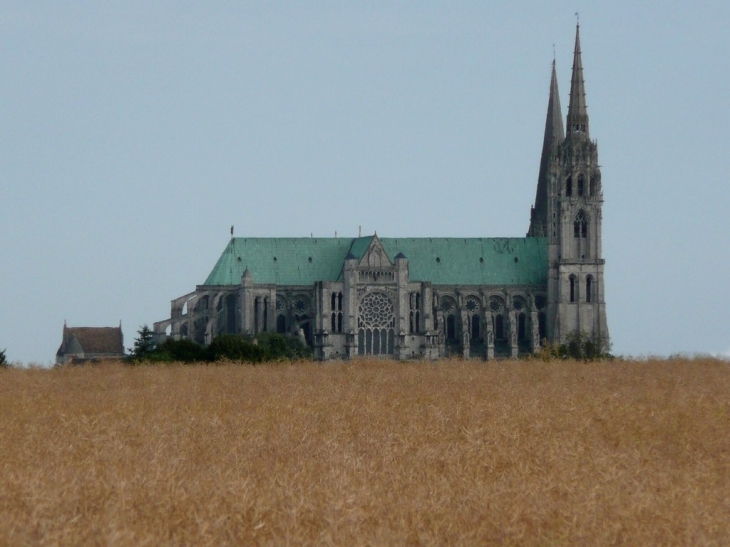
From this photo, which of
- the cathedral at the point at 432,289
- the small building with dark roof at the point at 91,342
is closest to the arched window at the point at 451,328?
the cathedral at the point at 432,289

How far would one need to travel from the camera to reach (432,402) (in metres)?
22.8

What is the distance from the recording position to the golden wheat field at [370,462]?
13148 mm

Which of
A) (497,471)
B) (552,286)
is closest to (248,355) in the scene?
(552,286)

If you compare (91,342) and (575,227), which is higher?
(575,227)

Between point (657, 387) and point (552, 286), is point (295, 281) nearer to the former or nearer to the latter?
point (552, 286)

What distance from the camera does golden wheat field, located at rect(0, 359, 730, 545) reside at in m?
13.1

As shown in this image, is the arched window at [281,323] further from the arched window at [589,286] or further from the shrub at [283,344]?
the arched window at [589,286]

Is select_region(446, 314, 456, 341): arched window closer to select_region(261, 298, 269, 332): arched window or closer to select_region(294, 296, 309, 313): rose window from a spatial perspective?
select_region(294, 296, 309, 313): rose window

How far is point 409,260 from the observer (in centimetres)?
12519

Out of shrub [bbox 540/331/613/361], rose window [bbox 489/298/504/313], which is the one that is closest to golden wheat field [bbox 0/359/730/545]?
shrub [bbox 540/331/613/361]

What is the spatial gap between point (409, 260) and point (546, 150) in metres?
17.4

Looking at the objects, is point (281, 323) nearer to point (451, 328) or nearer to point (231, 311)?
point (231, 311)

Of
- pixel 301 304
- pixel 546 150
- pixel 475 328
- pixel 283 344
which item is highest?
pixel 546 150

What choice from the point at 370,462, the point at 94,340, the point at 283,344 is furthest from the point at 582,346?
the point at 370,462
